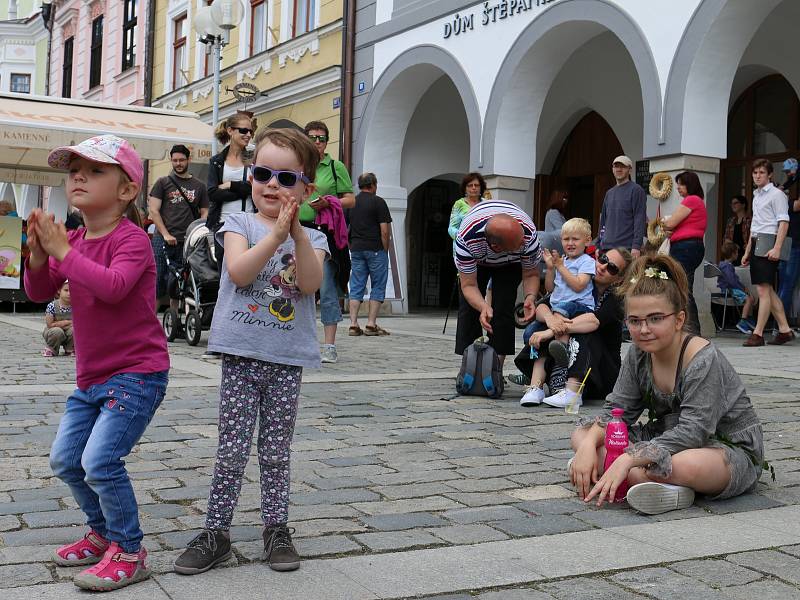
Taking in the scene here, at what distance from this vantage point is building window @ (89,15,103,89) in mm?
30234

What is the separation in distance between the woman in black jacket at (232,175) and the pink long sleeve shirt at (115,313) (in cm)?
498

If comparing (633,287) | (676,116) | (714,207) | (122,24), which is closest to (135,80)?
(122,24)

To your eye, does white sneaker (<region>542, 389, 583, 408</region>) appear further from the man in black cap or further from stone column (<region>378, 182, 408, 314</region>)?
stone column (<region>378, 182, 408, 314</region>)

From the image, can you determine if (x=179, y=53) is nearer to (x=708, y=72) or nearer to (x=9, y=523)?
(x=708, y=72)

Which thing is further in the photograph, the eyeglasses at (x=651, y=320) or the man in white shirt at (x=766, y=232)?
the man in white shirt at (x=766, y=232)

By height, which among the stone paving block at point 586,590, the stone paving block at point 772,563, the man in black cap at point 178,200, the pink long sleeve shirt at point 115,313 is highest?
the man in black cap at point 178,200

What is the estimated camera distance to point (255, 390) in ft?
10.3

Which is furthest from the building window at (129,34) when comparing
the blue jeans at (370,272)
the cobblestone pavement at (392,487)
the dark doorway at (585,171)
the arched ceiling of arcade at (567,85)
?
the cobblestone pavement at (392,487)

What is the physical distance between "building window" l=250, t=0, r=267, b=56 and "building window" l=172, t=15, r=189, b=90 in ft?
12.3

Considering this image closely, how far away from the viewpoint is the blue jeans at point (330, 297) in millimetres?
8703

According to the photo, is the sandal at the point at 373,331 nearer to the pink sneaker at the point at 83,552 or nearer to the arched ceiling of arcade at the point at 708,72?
the arched ceiling of arcade at the point at 708,72

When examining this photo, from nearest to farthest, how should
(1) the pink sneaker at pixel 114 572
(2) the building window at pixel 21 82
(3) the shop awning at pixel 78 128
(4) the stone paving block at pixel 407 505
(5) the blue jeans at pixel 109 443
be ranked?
(1) the pink sneaker at pixel 114 572
(5) the blue jeans at pixel 109 443
(4) the stone paving block at pixel 407 505
(3) the shop awning at pixel 78 128
(2) the building window at pixel 21 82

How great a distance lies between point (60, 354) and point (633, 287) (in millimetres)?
6661

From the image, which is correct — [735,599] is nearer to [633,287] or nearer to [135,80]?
[633,287]
